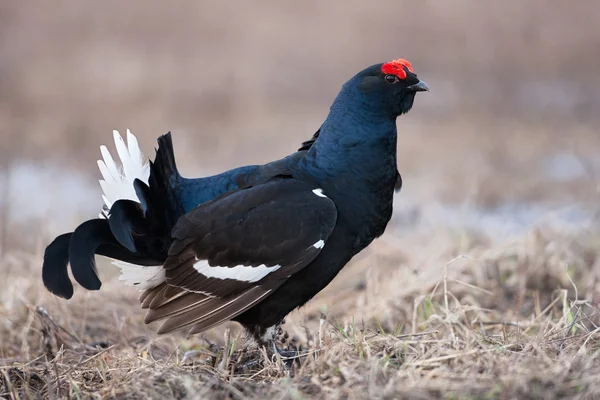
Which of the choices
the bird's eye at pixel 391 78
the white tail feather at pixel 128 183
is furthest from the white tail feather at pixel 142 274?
the bird's eye at pixel 391 78

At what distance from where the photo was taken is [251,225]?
3.56 meters

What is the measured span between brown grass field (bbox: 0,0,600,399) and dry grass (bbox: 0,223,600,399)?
0.01 m

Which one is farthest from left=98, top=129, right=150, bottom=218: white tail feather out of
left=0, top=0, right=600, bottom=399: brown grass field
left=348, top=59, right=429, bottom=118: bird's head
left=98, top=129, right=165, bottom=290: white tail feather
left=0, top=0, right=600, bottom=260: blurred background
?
left=0, top=0, right=600, bottom=260: blurred background

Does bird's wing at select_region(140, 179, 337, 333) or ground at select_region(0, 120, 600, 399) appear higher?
bird's wing at select_region(140, 179, 337, 333)

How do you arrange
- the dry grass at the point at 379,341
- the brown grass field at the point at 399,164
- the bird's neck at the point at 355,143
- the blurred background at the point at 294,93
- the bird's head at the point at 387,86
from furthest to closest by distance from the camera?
the blurred background at the point at 294,93
the bird's head at the point at 387,86
the bird's neck at the point at 355,143
the brown grass field at the point at 399,164
the dry grass at the point at 379,341

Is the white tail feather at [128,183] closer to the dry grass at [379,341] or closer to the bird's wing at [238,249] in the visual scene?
the bird's wing at [238,249]

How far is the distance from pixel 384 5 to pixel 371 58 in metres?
1.70

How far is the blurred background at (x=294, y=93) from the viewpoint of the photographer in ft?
25.8

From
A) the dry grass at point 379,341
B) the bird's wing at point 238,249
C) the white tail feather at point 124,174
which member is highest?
the white tail feather at point 124,174

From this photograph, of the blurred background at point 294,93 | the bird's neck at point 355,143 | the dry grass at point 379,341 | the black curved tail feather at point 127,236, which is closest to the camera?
the dry grass at point 379,341

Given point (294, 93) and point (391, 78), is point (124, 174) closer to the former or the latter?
point (391, 78)

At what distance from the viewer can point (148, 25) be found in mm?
12703

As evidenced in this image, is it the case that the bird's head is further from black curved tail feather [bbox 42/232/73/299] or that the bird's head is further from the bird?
black curved tail feather [bbox 42/232/73/299]

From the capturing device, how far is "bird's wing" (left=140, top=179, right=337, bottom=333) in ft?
11.5
